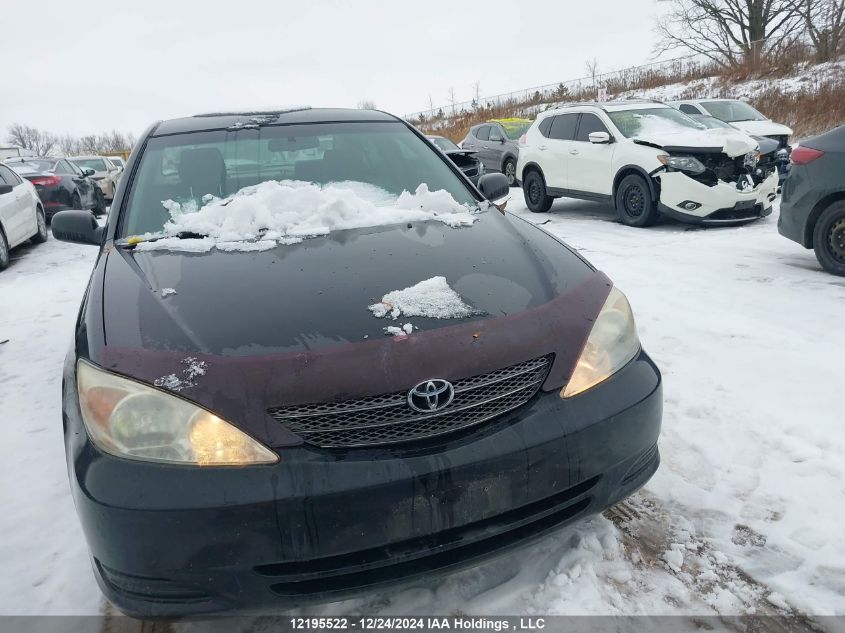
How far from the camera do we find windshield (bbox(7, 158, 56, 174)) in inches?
471

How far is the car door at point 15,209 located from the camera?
8094 mm

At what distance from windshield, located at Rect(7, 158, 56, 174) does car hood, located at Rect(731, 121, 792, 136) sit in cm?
1398

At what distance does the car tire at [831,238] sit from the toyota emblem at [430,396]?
4.97 meters

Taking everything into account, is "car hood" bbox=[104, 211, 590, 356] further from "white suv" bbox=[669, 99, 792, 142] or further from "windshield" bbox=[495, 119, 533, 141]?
"windshield" bbox=[495, 119, 533, 141]

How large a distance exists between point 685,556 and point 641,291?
3344mm

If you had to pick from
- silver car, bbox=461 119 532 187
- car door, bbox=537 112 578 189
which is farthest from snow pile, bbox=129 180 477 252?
silver car, bbox=461 119 532 187

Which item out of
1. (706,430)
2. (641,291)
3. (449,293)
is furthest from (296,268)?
(641,291)

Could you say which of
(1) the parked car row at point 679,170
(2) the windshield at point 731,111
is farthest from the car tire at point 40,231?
(2) the windshield at point 731,111

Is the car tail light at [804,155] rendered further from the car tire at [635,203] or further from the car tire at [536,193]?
the car tire at [536,193]

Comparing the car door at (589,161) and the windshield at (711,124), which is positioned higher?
the windshield at (711,124)

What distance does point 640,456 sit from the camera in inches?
73.8

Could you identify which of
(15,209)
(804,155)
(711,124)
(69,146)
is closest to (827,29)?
(711,124)

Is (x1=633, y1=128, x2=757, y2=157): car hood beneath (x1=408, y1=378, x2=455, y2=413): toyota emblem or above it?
above

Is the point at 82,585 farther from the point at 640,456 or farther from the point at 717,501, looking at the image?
the point at 717,501
